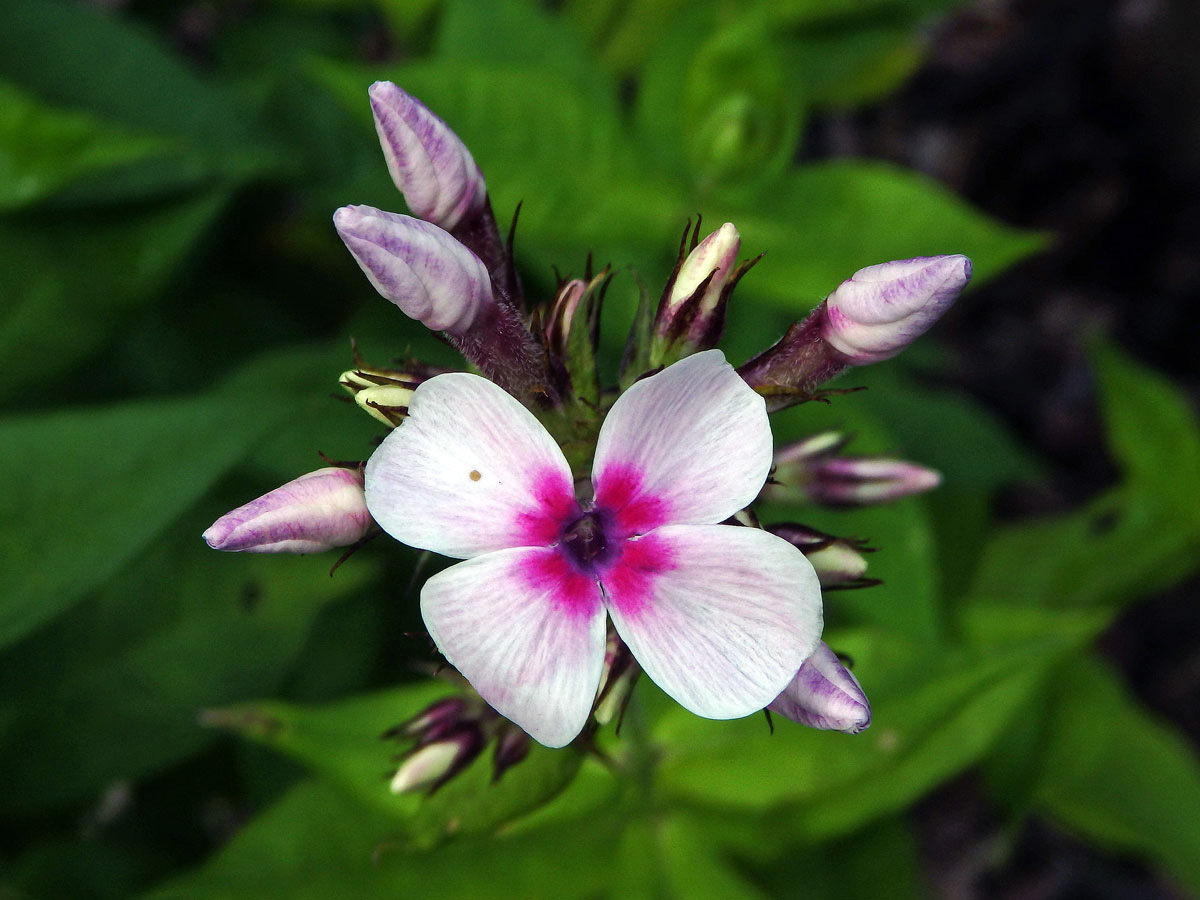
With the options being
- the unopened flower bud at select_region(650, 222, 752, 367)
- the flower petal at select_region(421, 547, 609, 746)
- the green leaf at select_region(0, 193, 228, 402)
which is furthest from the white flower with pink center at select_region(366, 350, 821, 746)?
the green leaf at select_region(0, 193, 228, 402)

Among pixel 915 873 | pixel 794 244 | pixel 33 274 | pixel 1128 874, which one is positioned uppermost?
pixel 794 244

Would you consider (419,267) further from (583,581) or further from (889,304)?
(889,304)

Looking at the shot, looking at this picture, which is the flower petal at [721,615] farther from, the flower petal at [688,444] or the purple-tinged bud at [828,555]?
the purple-tinged bud at [828,555]

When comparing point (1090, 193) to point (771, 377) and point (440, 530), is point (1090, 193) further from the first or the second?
point (440, 530)

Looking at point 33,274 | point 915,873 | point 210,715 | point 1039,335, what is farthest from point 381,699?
point 1039,335

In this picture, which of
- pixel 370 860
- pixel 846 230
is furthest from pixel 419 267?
pixel 846 230

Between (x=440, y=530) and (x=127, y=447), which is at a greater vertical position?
(x=440, y=530)
